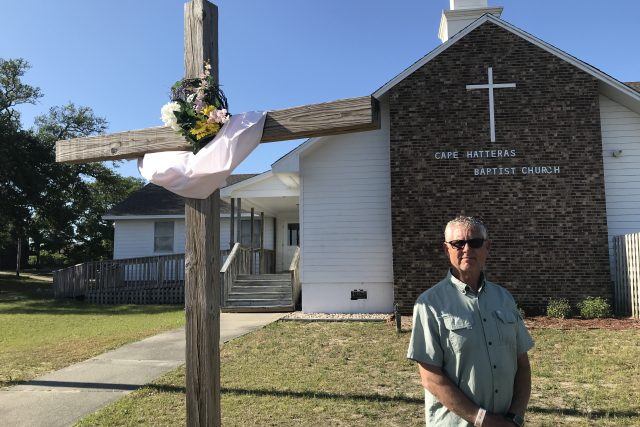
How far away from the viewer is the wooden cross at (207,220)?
11.4ft

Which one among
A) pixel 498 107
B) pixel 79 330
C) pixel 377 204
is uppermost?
pixel 498 107

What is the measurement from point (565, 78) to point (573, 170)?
7.06ft

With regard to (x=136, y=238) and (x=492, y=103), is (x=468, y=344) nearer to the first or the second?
(x=492, y=103)

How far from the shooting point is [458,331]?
234cm

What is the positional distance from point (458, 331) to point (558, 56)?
11427 mm

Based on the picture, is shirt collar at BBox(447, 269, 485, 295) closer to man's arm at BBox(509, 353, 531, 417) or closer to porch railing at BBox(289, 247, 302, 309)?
man's arm at BBox(509, 353, 531, 417)

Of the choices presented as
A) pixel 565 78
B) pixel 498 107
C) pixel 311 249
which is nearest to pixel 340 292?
pixel 311 249

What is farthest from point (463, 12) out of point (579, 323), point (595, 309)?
point (579, 323)

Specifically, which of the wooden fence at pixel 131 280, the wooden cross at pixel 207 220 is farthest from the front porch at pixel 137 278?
the wooden cross at pixel 207 220

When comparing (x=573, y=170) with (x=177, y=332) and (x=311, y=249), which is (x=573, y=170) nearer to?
(x=311, y=249)

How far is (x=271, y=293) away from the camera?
13867mm

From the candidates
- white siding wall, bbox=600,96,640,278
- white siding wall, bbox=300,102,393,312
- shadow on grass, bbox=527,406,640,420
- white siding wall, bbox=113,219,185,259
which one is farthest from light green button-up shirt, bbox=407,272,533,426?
white siding wall, bbox=113,219,185,259

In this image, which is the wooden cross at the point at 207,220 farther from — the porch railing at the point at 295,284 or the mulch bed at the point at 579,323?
the porch railing at the point at 295,284

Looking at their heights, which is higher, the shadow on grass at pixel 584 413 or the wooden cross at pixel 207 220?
the wooden cross at pixel 207 220
